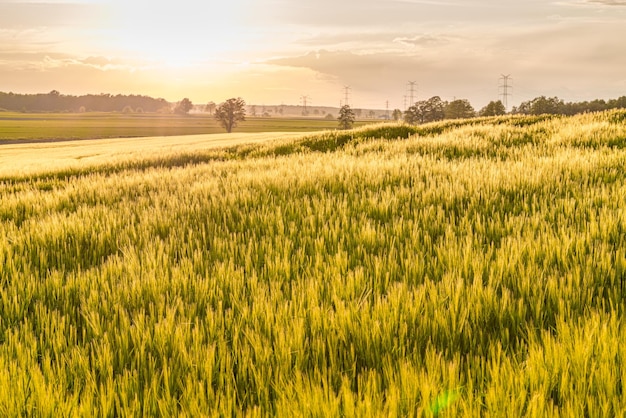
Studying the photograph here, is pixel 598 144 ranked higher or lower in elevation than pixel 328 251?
higher

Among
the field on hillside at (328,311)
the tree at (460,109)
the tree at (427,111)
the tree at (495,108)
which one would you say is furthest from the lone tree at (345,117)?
the field on hillside at (328,311)

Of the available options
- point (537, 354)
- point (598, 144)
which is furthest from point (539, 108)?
point (537, 354)

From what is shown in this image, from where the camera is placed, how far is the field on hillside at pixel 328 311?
1.46 meters

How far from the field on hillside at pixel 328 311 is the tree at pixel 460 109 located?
146 meters

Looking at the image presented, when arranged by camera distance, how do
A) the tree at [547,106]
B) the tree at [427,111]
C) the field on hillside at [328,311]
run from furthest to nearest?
the tree at [427,111] < the tree at [547,106] < the field on hillside at [328,311]

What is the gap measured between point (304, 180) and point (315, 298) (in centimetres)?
349

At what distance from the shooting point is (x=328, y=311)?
2014 mm

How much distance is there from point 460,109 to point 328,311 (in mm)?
149803

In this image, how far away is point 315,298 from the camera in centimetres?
213

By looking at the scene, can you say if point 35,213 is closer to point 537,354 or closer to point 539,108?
point 537,354

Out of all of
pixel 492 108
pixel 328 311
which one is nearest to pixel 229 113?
pixel 492 108

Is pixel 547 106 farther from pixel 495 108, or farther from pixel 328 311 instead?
pixel 328 311

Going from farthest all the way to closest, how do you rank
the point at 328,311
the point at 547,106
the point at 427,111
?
the point at 427,111 → the point at 547,106 → the point at 328,311

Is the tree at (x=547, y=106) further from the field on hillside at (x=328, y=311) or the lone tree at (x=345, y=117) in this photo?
the field on hillside at (x=328, y=311)
